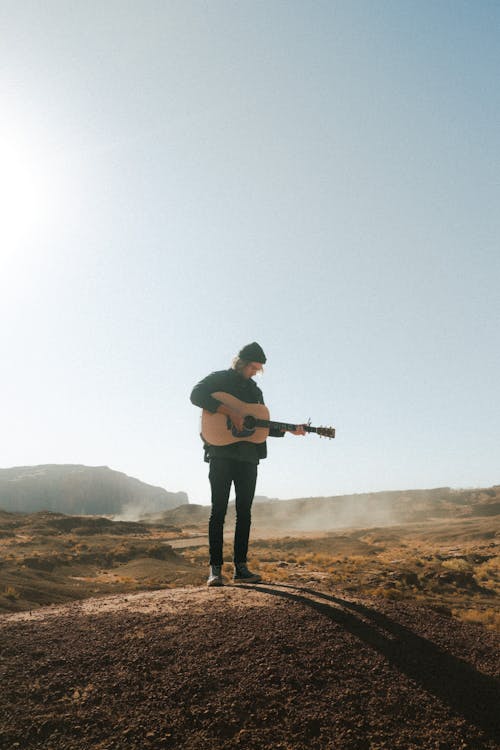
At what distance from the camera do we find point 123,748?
247cm

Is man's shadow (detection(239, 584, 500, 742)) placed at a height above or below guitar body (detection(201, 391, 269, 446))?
below

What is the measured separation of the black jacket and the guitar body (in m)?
0.07

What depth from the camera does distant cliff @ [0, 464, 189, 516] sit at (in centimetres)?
10819

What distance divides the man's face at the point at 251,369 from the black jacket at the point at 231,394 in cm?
6

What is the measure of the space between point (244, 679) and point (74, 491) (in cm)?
12595

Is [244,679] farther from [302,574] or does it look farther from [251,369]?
[302,574]

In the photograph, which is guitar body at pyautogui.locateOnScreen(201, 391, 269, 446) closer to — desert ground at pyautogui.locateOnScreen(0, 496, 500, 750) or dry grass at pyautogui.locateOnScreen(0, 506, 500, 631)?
desert ground at pyautogui.locateOnScreen(0, 496, 500, 750)

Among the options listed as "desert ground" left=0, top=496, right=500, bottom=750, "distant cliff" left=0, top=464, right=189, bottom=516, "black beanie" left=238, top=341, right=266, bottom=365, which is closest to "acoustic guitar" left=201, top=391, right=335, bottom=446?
"black beanie" left=238, top=341, right=266, bottom=365

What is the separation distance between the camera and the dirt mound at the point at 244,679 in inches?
104

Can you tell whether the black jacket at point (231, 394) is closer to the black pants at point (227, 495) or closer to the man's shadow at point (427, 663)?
the black pants at point (227, 495)

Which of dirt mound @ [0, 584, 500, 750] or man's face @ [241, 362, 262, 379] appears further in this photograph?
man's face @ [241, 362, 262, 379]

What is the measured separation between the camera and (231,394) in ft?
20.1

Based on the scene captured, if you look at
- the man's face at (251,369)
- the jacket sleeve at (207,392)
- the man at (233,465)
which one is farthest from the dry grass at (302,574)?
the man's face at (251,369)

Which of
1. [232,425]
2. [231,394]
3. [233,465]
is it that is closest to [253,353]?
[231,394]
